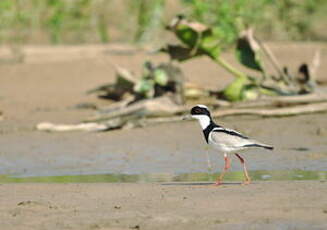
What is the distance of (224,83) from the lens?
13.8 metres

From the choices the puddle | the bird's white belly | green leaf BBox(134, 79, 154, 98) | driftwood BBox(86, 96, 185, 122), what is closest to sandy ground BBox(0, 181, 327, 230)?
the bird's white belly

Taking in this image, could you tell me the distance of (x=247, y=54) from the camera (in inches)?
448

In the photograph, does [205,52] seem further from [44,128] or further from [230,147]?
[230,147]

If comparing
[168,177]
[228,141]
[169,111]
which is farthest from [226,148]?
[169,111]

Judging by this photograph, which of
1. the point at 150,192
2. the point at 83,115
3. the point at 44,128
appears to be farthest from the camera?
the point at 83,115

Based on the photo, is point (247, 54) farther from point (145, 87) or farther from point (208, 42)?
point (145, 87)

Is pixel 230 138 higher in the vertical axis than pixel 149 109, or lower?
higher

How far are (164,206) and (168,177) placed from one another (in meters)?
1.80

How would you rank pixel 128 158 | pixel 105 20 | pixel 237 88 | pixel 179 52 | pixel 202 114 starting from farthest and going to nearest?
pixel 105 20, pixel 237 88, pixel 179 52, pixel 128 158, pixel 202 114

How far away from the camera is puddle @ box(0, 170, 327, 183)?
797cm

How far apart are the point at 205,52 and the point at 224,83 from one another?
107 inches

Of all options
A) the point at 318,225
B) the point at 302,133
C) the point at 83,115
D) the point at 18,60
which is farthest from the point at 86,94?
the point at 318,225

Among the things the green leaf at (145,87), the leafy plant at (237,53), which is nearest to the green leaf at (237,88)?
the leafy plant at (237,53)

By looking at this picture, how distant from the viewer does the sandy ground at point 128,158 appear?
237 inches
